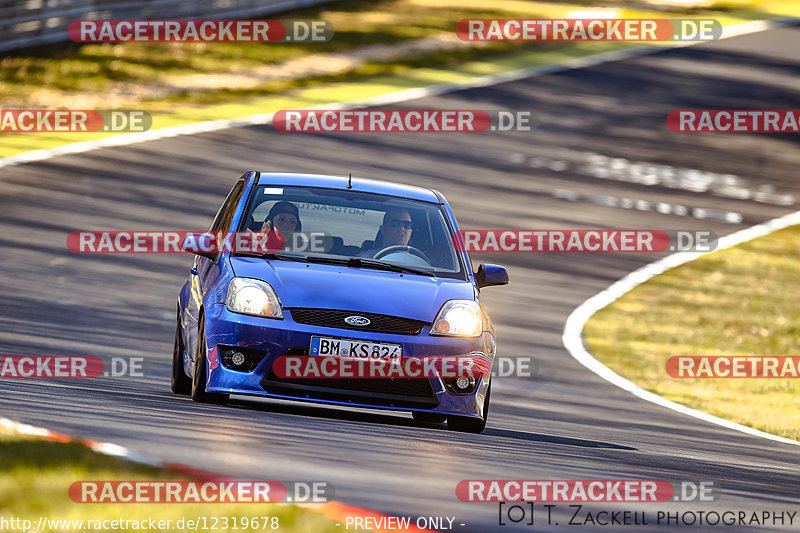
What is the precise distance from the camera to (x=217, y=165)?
80.2 feet

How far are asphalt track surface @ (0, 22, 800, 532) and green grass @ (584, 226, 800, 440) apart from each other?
2.42ft

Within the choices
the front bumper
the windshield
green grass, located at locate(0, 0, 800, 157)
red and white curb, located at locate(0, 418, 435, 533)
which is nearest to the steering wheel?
the windshield

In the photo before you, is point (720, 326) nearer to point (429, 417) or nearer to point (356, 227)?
point (356, 227)

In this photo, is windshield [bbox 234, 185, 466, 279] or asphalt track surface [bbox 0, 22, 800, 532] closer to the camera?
asphalt track surface [bbox 0, 22, 800, 532]

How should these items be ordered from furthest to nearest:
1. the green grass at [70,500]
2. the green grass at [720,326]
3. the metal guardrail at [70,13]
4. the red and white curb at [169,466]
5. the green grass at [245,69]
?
the metal guardrail at [70,13] < the green grass at [245,69] < the green grass at [720,326] < the red and white curb at [169,466] < the green grass at [70,500]

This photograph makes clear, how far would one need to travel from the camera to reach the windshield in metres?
10.2

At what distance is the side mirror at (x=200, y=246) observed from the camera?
1001 cm

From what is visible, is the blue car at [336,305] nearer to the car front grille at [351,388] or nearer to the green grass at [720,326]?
the car front grille at [351,388]

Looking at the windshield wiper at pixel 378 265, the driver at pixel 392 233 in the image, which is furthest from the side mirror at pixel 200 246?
the driver at pixel 392 233

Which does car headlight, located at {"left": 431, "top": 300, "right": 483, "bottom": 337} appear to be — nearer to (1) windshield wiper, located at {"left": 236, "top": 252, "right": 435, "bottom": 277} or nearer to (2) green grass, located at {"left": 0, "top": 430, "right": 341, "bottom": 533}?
(1) windshield wiper, located at {"left": 236, "top": 252, "right": 435, "bottom": 277}

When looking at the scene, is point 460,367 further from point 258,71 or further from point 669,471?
point 258,71

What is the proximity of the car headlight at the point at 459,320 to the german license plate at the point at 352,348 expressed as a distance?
35 cm

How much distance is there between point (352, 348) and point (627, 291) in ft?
42.5

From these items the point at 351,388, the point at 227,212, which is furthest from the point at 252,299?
the point at 227,212
